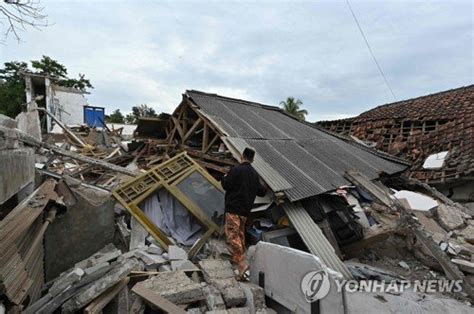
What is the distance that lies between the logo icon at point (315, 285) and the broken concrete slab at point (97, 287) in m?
1.97

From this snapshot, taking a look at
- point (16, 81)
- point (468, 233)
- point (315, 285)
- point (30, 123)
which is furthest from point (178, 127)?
point (16, 81)

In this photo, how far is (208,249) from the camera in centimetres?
454

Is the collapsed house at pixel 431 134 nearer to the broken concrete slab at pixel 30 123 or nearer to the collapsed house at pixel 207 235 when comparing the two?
the collapsed house at pixel 207 235

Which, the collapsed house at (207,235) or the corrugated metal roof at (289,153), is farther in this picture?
the corrugated metal roof at (289,153)

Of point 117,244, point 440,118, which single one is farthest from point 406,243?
point 440,118

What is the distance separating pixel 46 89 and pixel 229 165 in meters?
18.6

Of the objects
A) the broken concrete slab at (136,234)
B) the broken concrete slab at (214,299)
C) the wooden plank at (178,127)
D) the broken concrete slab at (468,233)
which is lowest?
the broken concrete slab at (468,233)

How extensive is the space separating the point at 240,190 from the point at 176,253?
4.19ft

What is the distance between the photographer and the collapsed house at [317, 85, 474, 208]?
9.77 metres

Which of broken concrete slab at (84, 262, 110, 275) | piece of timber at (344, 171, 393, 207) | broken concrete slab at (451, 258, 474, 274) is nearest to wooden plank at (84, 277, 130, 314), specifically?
broken concrete slab at (84, 262, 110, 275)

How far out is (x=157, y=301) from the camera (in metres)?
3.04

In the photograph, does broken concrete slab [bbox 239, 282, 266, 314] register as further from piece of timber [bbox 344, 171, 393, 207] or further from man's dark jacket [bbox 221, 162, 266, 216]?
piece of timber [bbox 344, 171, 393, 207]

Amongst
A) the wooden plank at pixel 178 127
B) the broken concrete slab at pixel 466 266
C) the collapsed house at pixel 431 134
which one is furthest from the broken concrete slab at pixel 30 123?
the collapsed house at pixel 431 134

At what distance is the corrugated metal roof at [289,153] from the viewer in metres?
5.31
